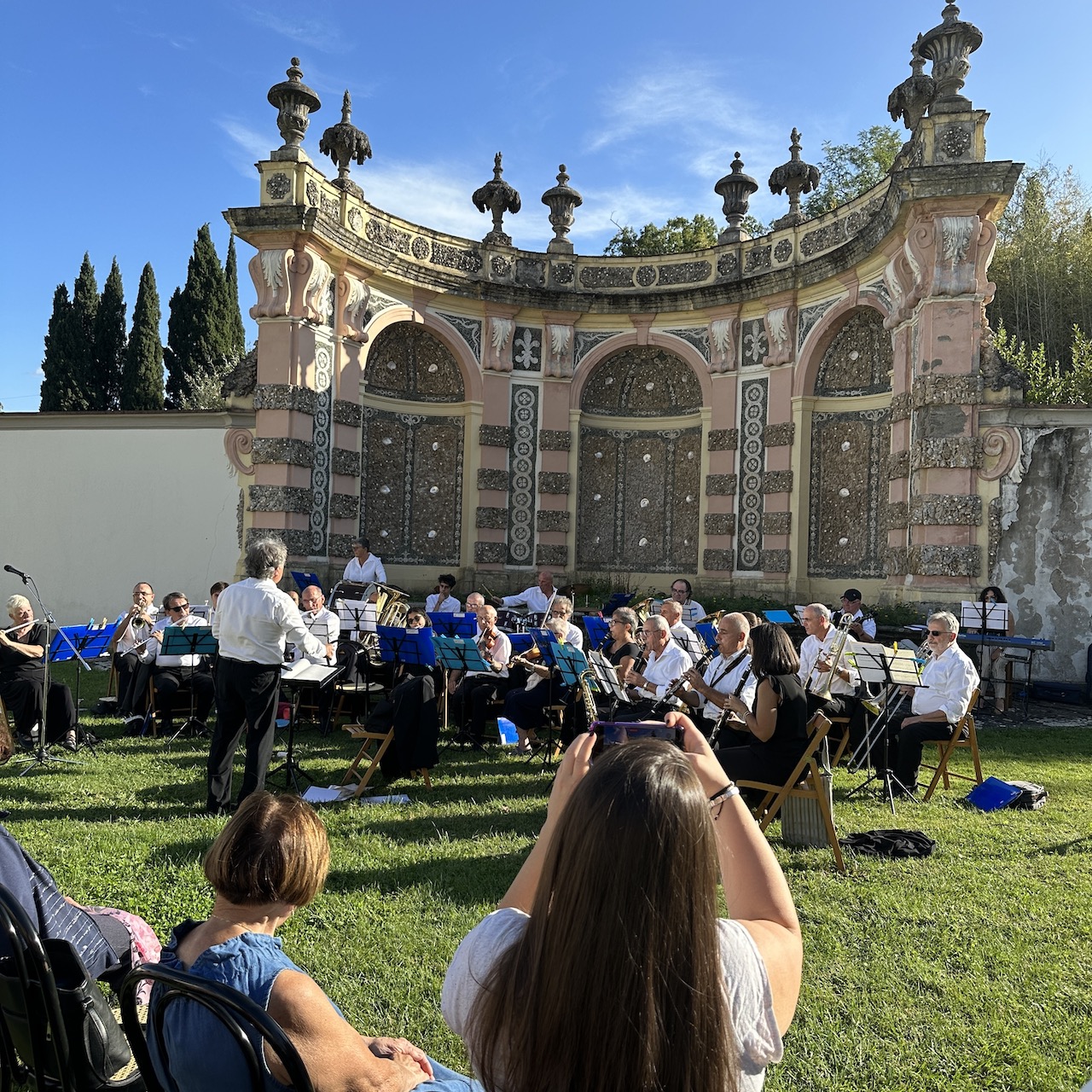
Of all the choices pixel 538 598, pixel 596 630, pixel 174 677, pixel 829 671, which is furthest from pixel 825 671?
pixel 174 677

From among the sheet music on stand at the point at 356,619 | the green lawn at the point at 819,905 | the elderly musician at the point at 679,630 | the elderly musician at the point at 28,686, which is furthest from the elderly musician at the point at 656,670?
the elderly musician at the point at 28,686

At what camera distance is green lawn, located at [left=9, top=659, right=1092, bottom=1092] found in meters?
3.54

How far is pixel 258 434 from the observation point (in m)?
14.8

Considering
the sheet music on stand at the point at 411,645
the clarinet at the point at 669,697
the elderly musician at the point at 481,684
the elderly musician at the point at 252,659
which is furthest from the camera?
the elderly musician at the point at 481,684

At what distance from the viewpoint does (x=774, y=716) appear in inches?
229

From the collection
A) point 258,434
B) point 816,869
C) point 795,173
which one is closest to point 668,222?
point 795,173

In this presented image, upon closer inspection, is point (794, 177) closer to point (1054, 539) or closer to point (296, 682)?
point (1054, 539)

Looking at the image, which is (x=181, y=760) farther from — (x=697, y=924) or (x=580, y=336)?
(x=580, y=336)

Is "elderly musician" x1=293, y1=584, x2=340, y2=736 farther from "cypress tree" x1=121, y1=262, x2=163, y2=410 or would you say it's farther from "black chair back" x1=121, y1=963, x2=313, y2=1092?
"cypress tree" x1=121, y1=262, x2=163, y2=410

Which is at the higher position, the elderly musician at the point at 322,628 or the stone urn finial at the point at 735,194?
the stone urn finial at the point at 735,194

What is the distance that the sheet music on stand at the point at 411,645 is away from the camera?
8391mm

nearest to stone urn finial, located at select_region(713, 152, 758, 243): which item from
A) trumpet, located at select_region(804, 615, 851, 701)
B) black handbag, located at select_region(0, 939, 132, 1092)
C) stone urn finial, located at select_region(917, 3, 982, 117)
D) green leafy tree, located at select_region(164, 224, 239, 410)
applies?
stone urn finial, located at select_region(917, 3, 982, 117)

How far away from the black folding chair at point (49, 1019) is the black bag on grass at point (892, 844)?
4.70m

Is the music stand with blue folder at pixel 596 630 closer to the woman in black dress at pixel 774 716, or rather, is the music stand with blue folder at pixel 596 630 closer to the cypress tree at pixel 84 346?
the woman in black dress at pixel 774 716
